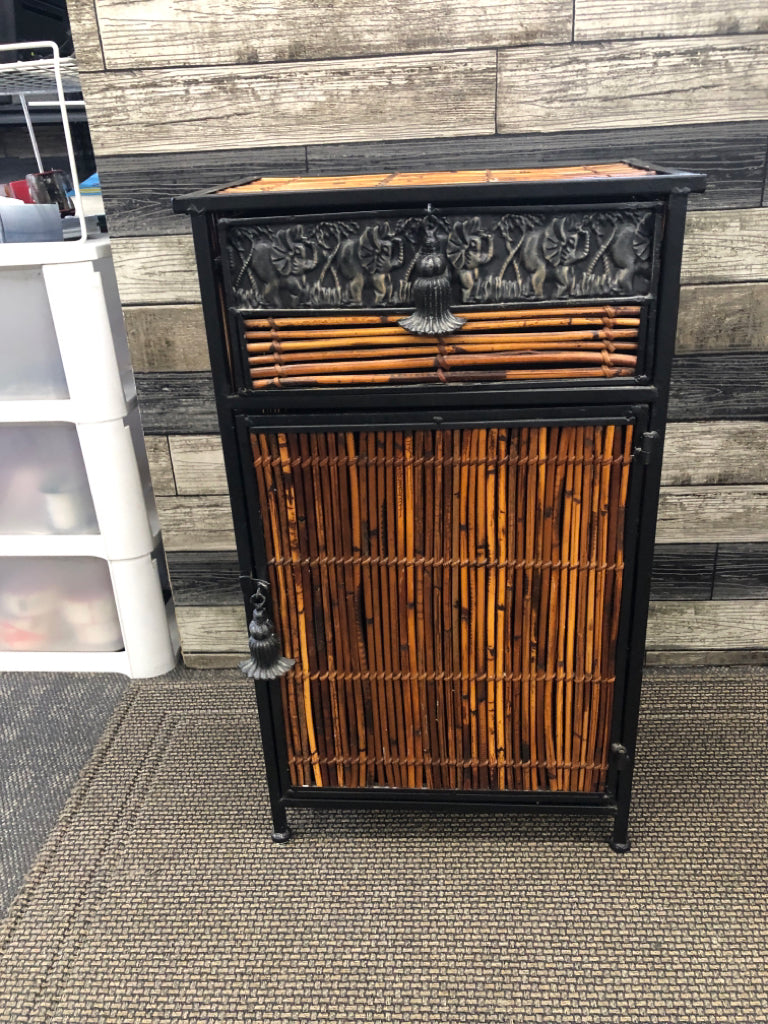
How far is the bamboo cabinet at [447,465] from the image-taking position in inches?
37.2

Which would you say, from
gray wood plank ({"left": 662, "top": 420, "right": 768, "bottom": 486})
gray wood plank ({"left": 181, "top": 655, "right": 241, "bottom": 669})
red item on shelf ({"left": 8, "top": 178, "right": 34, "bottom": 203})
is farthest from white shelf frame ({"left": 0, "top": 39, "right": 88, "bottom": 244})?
gray wood plank ({"left": 662, "top": 420, "right": 768, "bottom": 486})

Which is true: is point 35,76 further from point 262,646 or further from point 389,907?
point 389,907

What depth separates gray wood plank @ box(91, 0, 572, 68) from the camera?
4.14ft

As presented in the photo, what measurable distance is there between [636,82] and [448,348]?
658 mm

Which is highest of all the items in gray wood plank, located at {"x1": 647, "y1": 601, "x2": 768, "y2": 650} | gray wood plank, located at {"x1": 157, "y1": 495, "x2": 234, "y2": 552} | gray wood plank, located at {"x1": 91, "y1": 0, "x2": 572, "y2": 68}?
gray wood plank, located at {"x1": 91, "y1": 0, "x2": 572, "y2": 68}

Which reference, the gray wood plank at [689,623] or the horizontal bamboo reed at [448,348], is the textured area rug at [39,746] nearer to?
the gray wood plank at [689,623]

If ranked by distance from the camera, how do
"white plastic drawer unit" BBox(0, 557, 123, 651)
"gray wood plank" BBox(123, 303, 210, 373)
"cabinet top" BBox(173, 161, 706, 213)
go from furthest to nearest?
"white plastic drawer unit" BBox(0, 557, 123, 651) < "gray wood plank" BBox(123, 303, 210, 373) < "cabinet top" BBox(173, 161, 706, 213)

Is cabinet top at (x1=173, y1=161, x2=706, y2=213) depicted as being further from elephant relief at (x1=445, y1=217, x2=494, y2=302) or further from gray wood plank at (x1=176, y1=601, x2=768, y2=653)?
gray wood plank at (x1=176, y1=601, x2=768, y2=653)

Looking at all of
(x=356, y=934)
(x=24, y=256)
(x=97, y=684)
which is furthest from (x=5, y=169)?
(x=356, y=934)

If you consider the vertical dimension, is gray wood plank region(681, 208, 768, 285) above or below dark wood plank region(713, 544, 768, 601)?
above

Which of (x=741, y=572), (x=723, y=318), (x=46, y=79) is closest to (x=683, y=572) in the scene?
(x=741, y=572)

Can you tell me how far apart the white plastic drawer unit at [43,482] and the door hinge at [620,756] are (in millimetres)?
1074

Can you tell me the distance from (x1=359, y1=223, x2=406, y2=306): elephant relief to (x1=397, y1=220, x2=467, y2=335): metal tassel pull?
32 mm

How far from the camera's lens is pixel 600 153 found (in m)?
1.33
